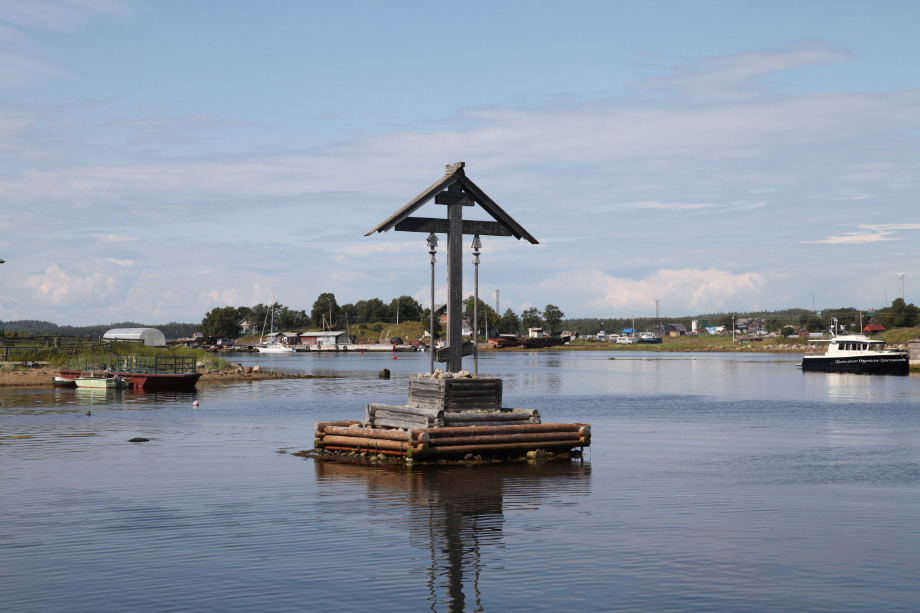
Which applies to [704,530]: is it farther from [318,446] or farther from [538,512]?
[318,446]

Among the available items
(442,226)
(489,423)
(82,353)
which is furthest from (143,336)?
(489,423)

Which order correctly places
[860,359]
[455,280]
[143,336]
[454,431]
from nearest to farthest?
[454,431] < [455,280] < [860,359] < [143,336]

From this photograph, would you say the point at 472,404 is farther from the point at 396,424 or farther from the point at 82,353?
the point at 82,353

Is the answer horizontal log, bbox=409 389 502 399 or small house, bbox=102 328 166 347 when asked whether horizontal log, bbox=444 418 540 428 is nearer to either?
horizontal log, bbox=409 389 502 399

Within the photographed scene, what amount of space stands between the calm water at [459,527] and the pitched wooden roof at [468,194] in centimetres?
718

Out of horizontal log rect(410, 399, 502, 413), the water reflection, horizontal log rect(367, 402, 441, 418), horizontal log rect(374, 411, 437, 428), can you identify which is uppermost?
horizontal log rect(410, 399, 502, 413)

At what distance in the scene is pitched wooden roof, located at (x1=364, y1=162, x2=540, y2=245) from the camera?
25391 millimetres

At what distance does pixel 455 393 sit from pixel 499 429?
1.60 metres

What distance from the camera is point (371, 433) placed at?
25156 mm

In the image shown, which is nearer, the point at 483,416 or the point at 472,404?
the point at 483,416

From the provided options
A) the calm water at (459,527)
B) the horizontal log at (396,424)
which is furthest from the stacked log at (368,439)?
the calm water at (459,527)

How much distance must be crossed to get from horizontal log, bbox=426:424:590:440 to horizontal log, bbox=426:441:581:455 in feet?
1.17

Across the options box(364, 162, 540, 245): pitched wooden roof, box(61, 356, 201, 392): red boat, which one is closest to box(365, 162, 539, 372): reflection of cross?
box(364, 162, 540, 245): pitched wooden roof

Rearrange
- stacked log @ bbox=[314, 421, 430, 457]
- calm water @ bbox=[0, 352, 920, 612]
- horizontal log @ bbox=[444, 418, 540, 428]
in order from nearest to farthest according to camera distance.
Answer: calm water @ bbox=[0, 352, 920, 612] < stacked log @ bbox=[314, 421, 430, 457] < horizontal log @ bbox=[444, 418, 540, 428]
